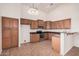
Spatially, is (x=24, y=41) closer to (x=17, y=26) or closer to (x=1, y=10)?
(x=17, y=26)

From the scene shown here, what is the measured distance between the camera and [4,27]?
4.42 metres

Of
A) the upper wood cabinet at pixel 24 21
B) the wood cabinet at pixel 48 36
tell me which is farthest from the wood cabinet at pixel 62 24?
the upper wood cabinet at pixel 24 21

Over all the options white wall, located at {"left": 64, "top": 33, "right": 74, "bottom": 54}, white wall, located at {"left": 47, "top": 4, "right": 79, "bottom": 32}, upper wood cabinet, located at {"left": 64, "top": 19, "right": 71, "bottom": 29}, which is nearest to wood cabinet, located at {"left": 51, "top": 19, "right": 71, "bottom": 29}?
upper wood cabinet, located at {"left": 64, "top": 19, "right": 71, "bottom": 29}

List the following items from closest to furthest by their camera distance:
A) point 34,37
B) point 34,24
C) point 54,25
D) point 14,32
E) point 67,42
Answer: point 67,42 → point 14,32 → point 34,37 → point 34,24 → point 54,25

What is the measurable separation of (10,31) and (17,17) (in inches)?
35.8

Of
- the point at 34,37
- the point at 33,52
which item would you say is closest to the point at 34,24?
the point at 34,37

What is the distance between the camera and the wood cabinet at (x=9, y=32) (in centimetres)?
442

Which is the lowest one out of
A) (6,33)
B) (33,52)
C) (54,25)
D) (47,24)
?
(33,52)

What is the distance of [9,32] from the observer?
15.3 feet

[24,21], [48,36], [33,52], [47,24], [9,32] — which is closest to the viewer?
[33,52]

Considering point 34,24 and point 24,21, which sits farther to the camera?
point 34,24

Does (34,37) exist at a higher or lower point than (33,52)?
higher

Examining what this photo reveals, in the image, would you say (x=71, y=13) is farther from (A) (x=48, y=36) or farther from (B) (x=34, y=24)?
(A) (x=48, y=36)

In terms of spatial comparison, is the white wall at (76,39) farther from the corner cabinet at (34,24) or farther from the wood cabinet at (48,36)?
the corner cabinet at (34,24)
